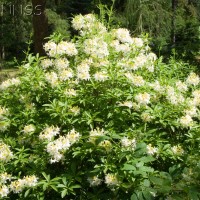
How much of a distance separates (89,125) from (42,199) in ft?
2.07

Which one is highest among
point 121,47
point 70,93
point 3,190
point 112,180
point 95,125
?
point 121,47

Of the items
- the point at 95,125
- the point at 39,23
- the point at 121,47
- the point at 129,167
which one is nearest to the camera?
the point at 129,167

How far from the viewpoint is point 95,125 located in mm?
2754

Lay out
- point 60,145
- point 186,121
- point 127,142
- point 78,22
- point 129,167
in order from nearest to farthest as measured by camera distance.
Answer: point 129,167 → point 127,142 → point 60,145 → point 186,121 → point 78,22

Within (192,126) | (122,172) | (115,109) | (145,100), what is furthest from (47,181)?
(192,126)

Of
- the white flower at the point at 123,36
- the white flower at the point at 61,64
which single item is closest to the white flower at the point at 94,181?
the white flower at the point at 61,64

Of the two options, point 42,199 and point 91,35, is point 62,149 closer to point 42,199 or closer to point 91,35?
point 42,199

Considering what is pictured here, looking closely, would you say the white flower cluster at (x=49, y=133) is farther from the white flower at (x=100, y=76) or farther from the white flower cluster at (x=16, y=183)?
the white flower at (x=100, y=76)

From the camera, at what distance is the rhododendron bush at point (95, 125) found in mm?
2262

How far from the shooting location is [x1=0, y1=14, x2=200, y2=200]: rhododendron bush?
2262 millimetres

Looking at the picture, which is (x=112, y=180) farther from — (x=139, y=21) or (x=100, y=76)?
(x=139, y=21)

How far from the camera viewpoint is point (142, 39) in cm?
349

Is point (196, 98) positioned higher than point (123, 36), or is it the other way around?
point (123, 36)

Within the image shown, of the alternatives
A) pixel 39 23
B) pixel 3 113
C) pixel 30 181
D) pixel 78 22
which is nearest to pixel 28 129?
pixel 3 113
